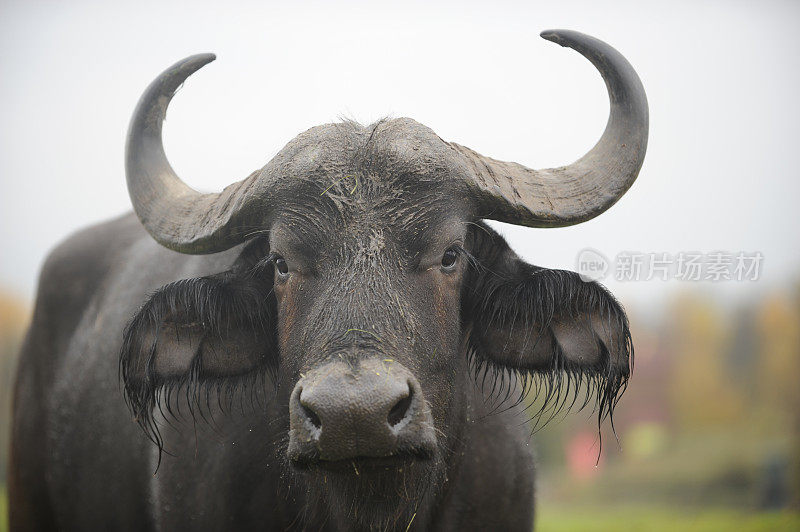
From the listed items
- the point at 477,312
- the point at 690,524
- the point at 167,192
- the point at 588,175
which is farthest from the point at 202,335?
the point at 690,524

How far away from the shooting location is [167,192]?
11.5ft

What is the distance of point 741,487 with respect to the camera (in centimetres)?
1881

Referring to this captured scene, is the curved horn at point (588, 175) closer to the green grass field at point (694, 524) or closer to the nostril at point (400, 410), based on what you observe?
the nostril at point (400, 410)

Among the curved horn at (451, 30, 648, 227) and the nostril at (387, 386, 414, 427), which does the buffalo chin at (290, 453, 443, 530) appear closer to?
the nostril at (387, 386, 414, 427)

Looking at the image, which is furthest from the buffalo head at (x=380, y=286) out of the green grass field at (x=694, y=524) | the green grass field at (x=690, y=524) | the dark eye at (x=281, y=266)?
the green grass field at (x=694, y=524)

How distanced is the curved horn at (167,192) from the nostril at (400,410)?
Result: 129 cm

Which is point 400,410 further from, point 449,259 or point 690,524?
point 690,524

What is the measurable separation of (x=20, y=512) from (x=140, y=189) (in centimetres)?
329

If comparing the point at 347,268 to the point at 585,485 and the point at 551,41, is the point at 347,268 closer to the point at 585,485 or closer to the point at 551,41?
the point at 551,41

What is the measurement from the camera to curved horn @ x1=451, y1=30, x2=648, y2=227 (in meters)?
3.07

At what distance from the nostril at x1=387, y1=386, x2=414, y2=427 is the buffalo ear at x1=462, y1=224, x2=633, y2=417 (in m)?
0.93

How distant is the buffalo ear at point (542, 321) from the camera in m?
3.09

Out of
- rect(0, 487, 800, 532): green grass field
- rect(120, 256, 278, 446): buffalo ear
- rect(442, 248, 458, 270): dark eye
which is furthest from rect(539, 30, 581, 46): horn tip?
rect(0, 487, 800, 532): green grass field

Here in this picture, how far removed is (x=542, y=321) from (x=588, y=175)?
75 cm
